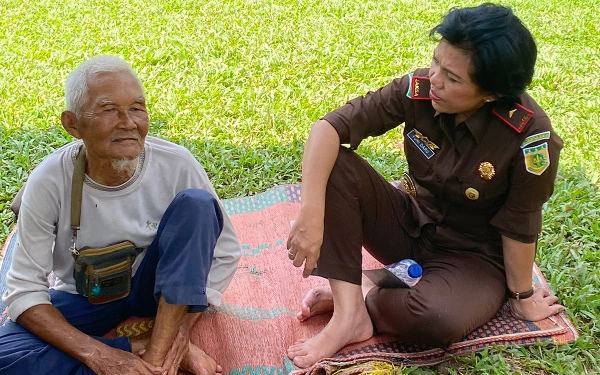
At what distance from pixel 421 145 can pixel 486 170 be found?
0.94ft

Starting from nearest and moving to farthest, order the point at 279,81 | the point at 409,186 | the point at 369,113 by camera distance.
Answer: the point at 369,113 → the point at 409,186 → the point at 279,81

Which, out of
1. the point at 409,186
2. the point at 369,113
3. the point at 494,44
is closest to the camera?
the point at 494,44

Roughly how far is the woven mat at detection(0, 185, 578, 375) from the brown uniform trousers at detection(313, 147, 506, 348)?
0.27 ft

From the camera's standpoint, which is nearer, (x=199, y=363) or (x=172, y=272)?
(x=172, y=272)

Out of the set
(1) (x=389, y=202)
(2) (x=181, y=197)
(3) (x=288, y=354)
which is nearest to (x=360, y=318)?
(3) (x=288, y=354)

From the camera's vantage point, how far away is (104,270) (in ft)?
7.23

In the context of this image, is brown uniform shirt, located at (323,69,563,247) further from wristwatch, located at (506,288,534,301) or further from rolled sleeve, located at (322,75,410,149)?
wristwatch, located at (506,288,534,301)

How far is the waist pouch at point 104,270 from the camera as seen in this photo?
219cm

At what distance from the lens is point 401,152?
3850 mm

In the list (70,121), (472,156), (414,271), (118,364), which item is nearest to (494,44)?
(472,156)

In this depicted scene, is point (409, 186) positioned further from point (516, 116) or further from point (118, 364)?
point (118, 364)

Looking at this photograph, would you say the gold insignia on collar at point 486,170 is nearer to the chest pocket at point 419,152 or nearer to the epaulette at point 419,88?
the chest pocket at point 419,152

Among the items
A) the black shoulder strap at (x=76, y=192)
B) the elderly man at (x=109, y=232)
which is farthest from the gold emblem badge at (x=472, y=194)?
the black shoulder strap at (x=76, y=192)

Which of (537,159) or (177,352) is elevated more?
(537,159)
